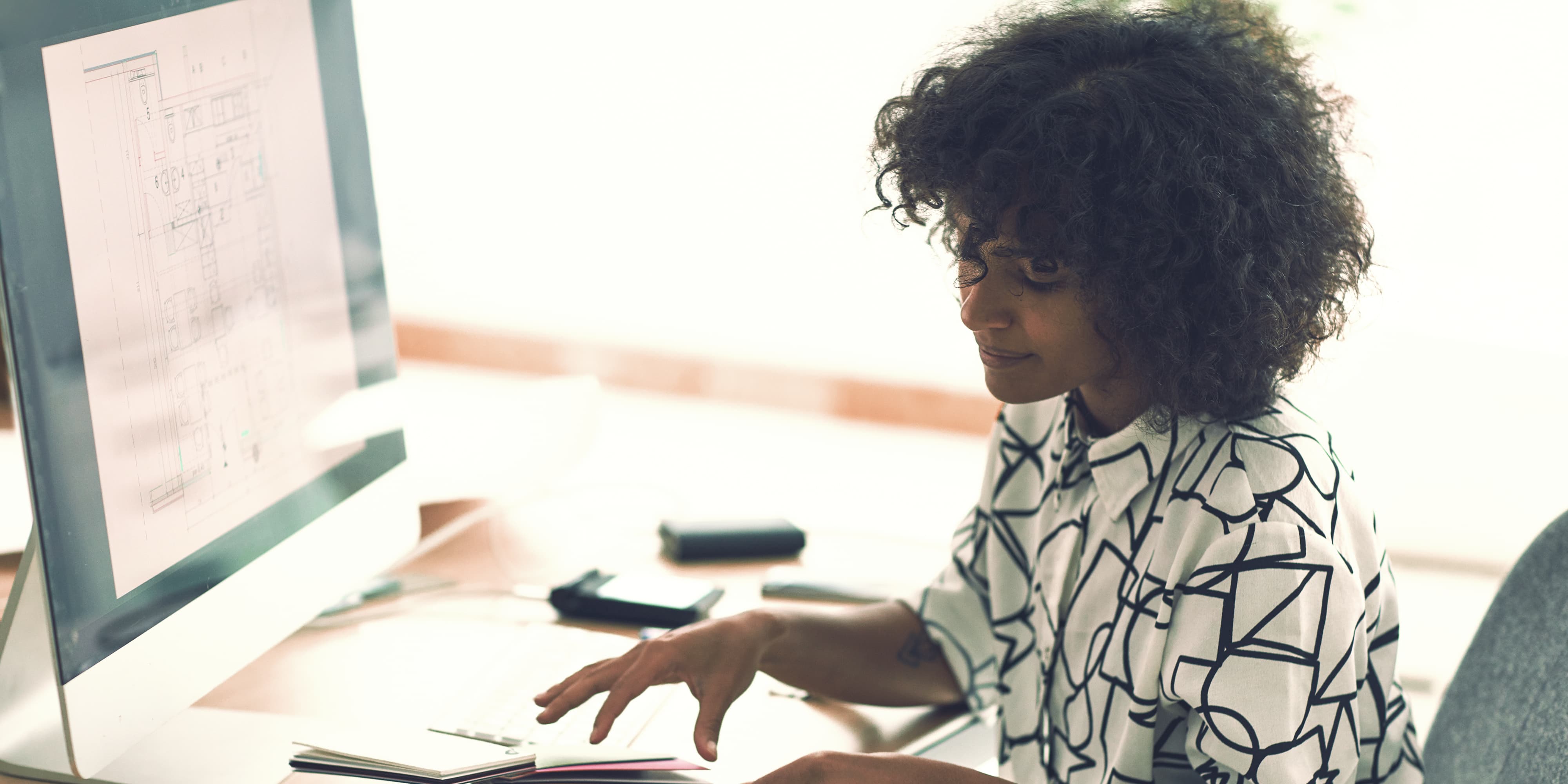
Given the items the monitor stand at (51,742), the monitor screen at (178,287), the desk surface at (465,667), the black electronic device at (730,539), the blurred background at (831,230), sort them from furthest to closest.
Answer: the blurred background at (831,230), the black electronic device at (730,539), the desk surface at (465,667), the monitor stand at (51,742), the monitor screen at (178,287)

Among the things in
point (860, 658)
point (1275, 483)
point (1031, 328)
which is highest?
point (1031, 328)

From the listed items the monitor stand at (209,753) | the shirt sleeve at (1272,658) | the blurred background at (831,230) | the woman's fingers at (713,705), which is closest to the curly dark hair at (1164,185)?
the shirt sleeve at (1272,658)

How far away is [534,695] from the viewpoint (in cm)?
96

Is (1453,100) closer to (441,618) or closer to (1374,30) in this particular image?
(1374,30)

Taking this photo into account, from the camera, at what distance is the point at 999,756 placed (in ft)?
3.41

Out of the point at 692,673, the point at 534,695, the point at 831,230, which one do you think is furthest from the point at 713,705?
the point at 831,230

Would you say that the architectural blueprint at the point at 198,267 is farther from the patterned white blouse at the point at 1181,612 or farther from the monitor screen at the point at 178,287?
the patterned white blouse at the point at 1181,612

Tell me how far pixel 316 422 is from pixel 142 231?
0.74 ft

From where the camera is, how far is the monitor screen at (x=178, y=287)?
28.5 inches

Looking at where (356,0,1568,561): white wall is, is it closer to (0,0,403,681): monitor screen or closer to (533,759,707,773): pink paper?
(0,0,403,681): monitor screen

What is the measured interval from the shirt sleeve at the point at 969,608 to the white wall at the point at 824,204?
85cm

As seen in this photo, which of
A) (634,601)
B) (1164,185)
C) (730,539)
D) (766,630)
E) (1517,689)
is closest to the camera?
(1164,185)

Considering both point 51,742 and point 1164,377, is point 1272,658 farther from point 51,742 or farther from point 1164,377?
point 51,742

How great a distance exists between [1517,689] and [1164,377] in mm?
331
